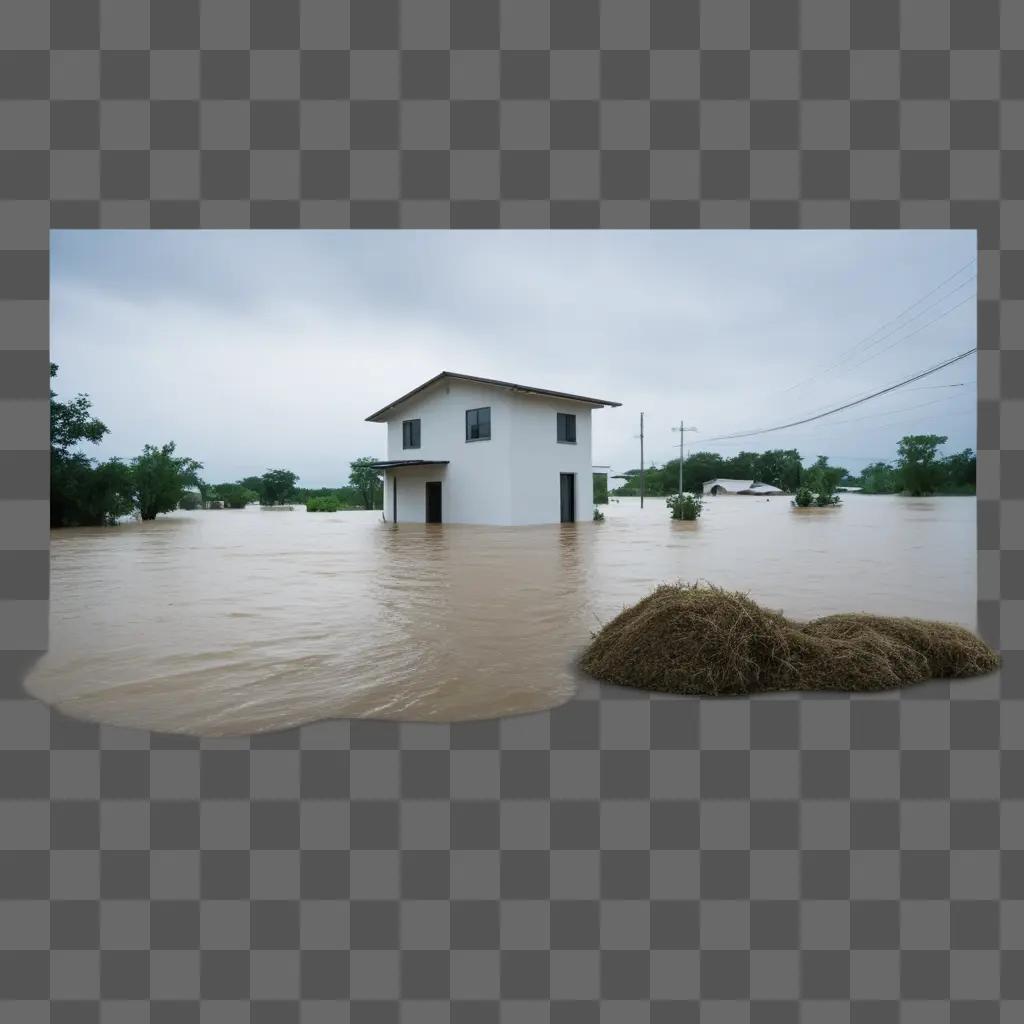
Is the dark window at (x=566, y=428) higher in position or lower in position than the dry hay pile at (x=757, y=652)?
higher

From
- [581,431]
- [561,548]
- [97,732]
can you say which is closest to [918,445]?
[581,431]

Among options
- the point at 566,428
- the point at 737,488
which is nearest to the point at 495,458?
the point at 566,428

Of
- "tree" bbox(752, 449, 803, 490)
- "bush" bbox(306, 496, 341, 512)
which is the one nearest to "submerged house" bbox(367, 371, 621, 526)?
"bush" bbox(306, 496, 341, 512)

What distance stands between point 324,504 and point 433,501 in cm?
2274

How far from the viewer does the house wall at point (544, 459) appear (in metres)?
24.2

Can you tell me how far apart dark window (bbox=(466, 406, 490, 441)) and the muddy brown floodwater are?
27.0ft

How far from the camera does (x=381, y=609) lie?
761 centimetres

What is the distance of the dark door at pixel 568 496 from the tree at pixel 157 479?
61.8 feet

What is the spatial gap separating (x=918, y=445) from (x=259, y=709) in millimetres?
58111

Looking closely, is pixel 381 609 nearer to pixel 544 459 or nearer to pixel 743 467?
pixel 544 459

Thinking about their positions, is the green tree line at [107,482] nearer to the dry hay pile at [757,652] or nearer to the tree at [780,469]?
the dry hay pile at [757,652]

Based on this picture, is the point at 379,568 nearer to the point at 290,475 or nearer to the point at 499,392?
the point at 499,392

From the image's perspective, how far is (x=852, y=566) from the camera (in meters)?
11.6

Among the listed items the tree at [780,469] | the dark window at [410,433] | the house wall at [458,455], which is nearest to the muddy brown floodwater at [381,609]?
the house wall at [458,455]
